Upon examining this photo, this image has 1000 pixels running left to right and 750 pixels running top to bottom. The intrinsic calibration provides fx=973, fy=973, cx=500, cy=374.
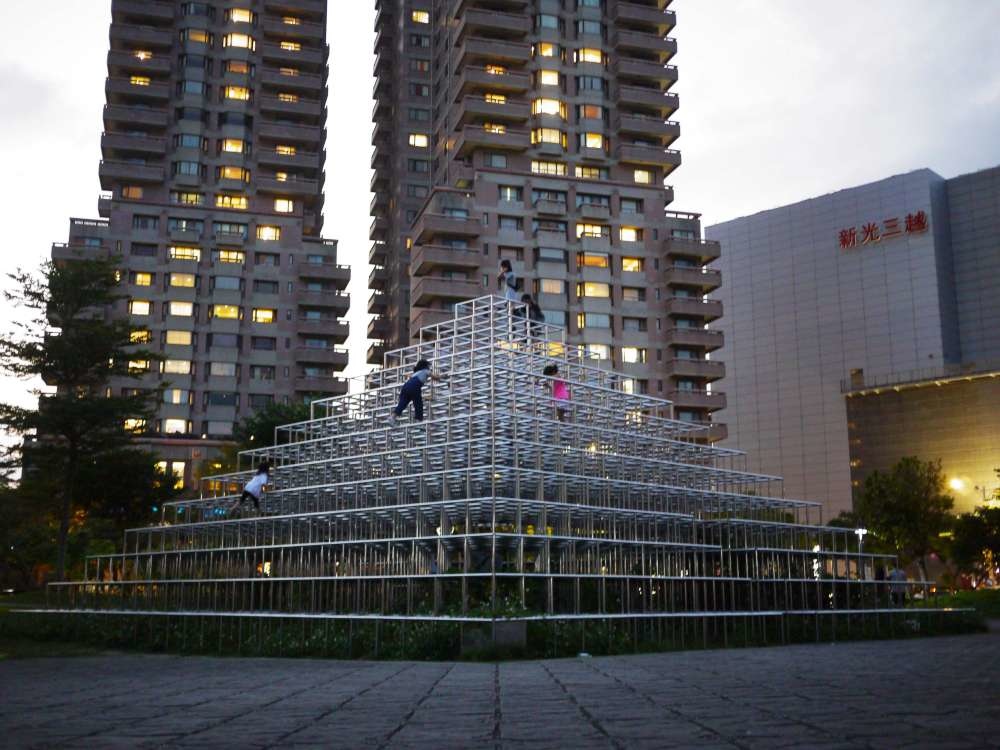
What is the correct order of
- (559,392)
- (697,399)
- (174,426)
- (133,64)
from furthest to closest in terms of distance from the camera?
1. (133,64)
2. (174,426)
3. (697,399)
4. (559,392)

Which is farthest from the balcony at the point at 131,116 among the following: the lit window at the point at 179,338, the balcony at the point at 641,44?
the balcony at the point at 641,44

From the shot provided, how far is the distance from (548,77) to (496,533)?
7625 cm

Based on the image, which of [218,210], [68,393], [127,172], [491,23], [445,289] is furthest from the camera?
[218,210]

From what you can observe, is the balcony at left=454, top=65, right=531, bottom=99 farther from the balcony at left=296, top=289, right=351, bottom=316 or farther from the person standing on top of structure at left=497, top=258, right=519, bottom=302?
the person standing on top of structure at left=497, top=258, right=519, bottom=302

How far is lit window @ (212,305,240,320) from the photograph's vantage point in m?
89.7

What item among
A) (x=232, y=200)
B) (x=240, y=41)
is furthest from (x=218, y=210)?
(x=240, y=41)

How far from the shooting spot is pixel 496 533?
19266 mm

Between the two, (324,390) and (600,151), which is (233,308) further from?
(600,151)

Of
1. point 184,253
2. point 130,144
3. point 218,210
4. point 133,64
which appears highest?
point 133,64

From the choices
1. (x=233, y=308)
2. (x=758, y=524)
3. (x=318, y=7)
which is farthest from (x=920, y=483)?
(x=318, y=7)

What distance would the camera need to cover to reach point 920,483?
64.2m

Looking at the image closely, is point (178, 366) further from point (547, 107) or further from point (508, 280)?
point (508, 280)

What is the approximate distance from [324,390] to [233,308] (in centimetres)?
1172

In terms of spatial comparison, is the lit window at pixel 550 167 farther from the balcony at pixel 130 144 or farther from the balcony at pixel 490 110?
the balcony at pixel 130 144
